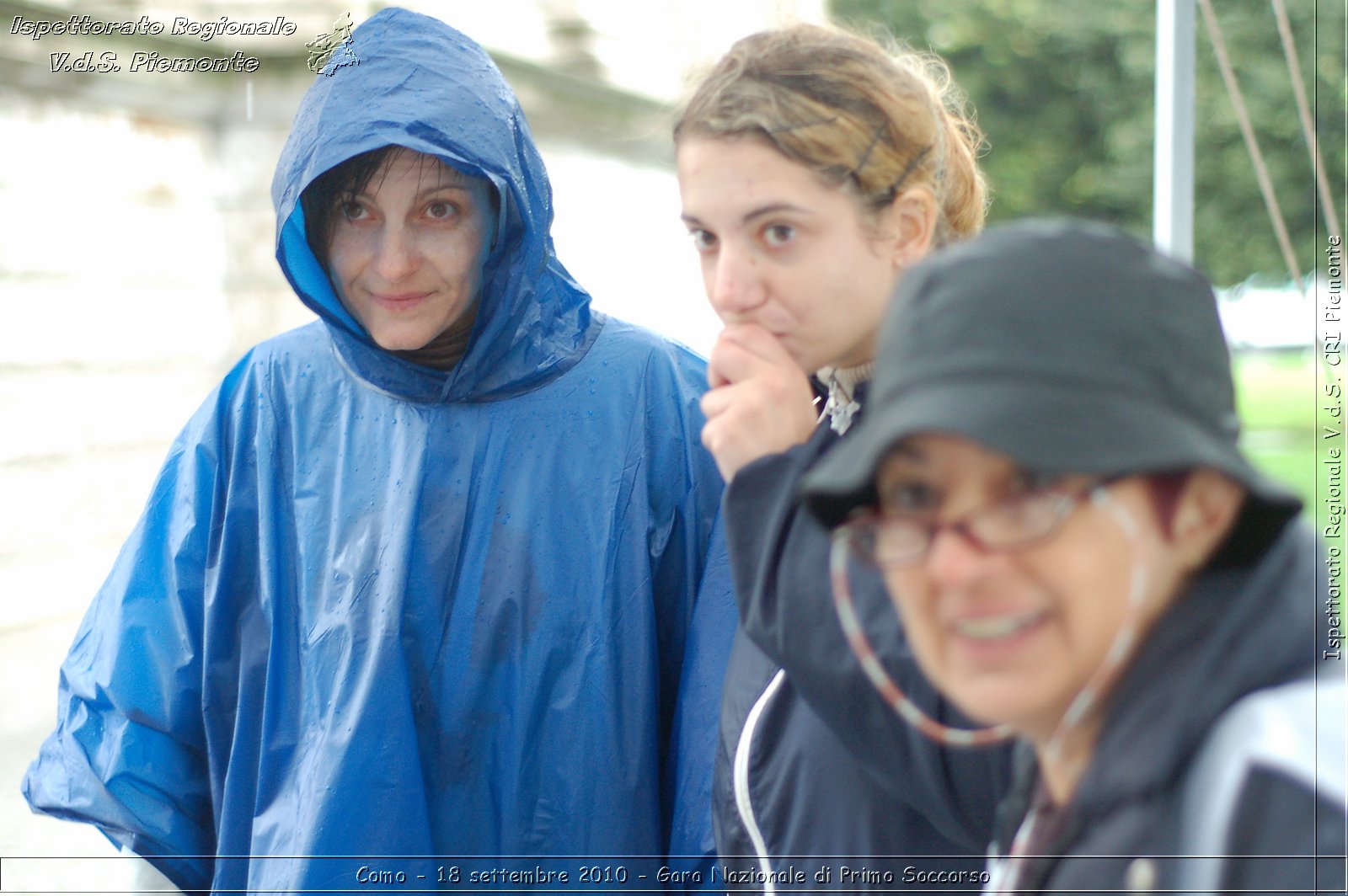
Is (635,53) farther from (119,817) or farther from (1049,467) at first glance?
(1049,467)

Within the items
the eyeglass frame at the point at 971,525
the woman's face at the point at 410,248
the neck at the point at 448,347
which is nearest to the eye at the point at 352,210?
the woman's face at the point at 410,248

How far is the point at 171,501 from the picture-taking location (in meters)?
2.24

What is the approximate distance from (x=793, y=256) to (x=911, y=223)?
0.16m

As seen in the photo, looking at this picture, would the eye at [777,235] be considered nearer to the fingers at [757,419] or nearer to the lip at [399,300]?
the fingers at [757,419]

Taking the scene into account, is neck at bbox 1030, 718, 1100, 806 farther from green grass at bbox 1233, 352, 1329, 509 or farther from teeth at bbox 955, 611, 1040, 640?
green grass at bbox 1233, 352, 1329, 509

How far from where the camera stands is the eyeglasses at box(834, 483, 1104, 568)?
0.86 meters

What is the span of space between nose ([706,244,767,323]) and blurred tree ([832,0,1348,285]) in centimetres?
1963

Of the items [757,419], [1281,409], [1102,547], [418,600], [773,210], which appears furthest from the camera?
[1281,409]

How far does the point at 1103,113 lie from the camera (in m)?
24.7

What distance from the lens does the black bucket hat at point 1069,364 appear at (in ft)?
2.68

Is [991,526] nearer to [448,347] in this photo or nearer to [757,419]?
[757,419]

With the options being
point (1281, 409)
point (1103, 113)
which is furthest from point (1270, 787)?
point (1281, 409)

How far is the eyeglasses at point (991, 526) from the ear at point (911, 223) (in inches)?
26.3

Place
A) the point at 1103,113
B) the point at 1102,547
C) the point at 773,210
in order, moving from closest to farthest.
A: the point at 1102,547, the point at 773,210, the point at 1103,113
